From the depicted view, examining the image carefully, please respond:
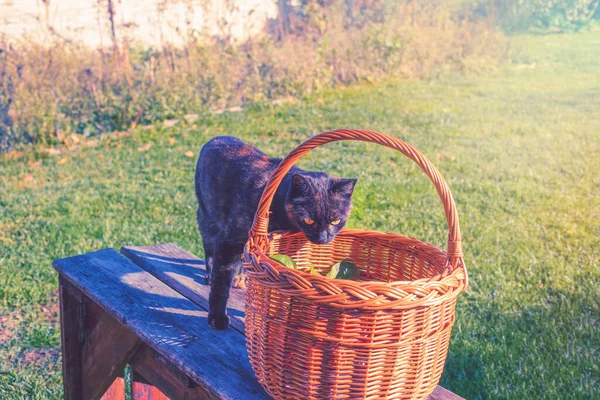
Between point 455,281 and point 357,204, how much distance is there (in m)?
3.19

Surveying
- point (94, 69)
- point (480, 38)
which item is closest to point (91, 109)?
point (94, 69)

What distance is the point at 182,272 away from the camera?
269 centimetres

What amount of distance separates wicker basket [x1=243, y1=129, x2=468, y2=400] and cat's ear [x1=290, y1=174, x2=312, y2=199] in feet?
1.25

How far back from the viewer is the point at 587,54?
12.8 meters

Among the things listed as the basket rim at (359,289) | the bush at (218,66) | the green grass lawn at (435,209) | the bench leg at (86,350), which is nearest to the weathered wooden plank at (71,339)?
the bench leg at (86,350)

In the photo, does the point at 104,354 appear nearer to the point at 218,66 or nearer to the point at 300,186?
the point at 300,186

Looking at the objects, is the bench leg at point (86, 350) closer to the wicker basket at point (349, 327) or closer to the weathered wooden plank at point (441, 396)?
the wicker basket at point (349, 327)

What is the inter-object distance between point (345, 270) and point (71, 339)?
145cm

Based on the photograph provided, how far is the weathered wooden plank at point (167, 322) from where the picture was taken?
1771mm

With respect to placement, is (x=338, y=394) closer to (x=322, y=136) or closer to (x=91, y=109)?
(x=322, y=136)

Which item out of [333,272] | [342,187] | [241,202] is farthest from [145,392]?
[342,187]

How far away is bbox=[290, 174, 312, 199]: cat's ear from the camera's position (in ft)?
6.85

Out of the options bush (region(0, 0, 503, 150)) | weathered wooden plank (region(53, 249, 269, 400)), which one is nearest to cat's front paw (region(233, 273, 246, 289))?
weathered wooden plank (region(53, 249, 269, 400))

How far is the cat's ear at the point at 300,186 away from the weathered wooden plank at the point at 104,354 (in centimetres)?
89
